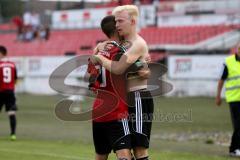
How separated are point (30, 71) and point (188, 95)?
36.6ft

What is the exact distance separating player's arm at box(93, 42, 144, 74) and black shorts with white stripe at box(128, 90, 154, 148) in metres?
0.38

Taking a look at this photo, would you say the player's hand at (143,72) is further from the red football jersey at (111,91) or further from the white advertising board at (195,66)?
the white advertising board at (195,66)

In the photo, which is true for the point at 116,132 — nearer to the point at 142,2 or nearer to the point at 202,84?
the point at 202,84

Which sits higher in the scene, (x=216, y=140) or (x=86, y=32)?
(x=216, y=140)

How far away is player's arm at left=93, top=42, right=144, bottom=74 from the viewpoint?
6507 millimetres

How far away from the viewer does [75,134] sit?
15594mm

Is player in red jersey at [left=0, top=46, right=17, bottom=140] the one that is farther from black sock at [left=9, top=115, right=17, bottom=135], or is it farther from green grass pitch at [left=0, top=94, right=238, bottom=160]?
green grass pitch at [left=0, top=94, right=238, bottom=160]

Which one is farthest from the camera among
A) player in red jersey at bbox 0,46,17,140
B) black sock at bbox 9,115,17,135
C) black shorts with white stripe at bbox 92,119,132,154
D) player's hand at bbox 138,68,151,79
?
player in red jersey at bbox 0,46,17,140

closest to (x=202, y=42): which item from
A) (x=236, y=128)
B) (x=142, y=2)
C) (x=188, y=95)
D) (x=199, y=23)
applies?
(x=199, y=23)

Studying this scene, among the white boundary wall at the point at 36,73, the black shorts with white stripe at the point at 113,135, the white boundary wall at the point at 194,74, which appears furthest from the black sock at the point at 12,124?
the white boundary wall at the point at 36,73

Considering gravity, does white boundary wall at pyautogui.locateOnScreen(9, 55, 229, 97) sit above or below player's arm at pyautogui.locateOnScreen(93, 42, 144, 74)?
below

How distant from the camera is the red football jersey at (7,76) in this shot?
14688mm

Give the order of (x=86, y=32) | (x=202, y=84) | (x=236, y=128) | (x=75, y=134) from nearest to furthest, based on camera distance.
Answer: (x=236, y=128)
(x=75, y=134)
(x=202, y=84)
(x=86, y=32)

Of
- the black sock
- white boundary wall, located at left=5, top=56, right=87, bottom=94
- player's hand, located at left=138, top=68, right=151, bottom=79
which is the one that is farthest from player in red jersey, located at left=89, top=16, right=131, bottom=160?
white boundary wall, located at left=5, top=56, right=87, bottom=94
